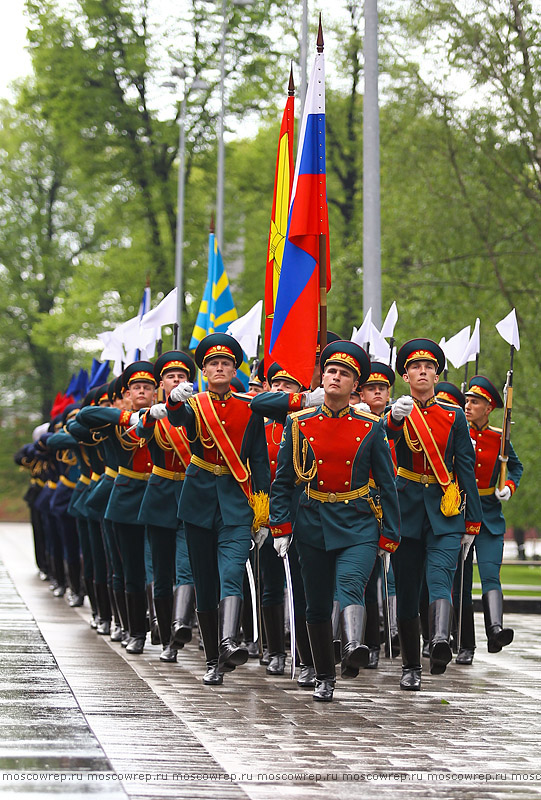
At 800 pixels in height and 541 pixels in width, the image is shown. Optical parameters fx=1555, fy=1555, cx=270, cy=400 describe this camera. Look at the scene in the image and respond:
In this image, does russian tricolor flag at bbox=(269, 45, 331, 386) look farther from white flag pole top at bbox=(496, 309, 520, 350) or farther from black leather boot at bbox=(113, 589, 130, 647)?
black leather boot at bbox=(113, 589, 130, 647)

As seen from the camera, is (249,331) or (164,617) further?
(249,331)

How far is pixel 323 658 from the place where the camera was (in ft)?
29.2

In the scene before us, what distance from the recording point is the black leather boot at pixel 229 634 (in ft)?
28.8

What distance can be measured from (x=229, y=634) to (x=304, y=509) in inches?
34.1

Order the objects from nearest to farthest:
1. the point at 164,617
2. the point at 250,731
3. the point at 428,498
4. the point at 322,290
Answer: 1. the point at 250,731
2. the point at 428,498
3. the point at 322,290
4. the point at 164,617

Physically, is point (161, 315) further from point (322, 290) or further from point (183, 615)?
point (183, 615)

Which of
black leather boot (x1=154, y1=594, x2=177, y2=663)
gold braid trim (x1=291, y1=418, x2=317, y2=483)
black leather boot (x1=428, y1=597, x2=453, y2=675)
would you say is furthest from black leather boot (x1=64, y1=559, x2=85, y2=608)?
gold braid trim (x1=291, y1=418, x2=317, y2=483)

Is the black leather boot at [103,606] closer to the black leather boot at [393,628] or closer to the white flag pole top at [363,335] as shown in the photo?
the black leather boot at [393,628]

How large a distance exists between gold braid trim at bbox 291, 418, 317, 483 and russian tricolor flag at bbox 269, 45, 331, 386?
1262mm

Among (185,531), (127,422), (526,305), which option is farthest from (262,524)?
(526,305)

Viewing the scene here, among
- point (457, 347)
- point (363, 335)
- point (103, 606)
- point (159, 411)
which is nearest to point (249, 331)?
point (363, 335)

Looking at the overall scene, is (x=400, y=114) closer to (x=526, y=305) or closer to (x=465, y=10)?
(x=465, y=10)

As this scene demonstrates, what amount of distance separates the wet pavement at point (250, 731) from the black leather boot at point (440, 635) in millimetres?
206

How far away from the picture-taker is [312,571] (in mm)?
8883
